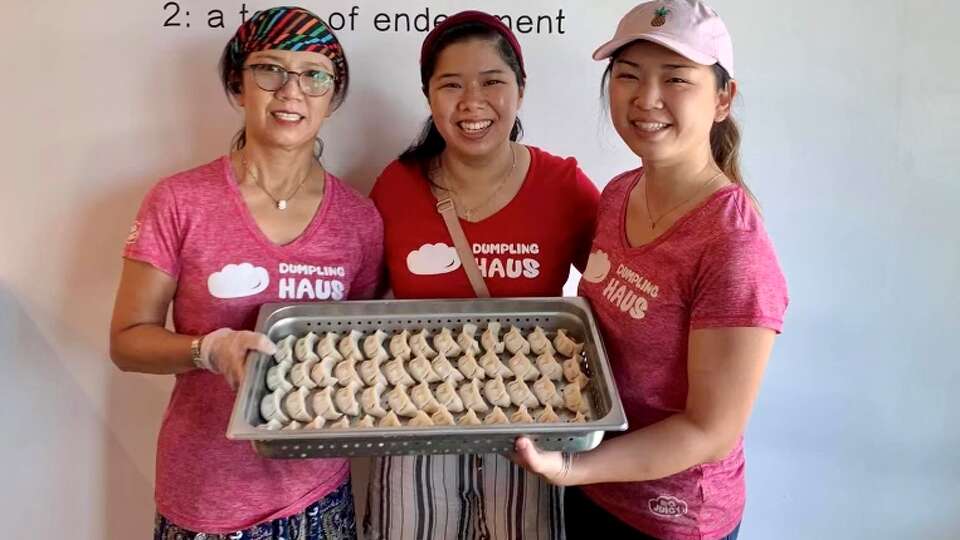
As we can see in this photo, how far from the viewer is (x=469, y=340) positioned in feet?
3.85

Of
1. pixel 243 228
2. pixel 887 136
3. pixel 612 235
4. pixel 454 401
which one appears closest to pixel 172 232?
pixel 243 228

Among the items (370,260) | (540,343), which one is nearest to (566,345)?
(540,343)

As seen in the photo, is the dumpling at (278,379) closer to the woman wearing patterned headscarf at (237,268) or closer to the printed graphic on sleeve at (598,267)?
the woman wearing patterned headscarf at (237,268)

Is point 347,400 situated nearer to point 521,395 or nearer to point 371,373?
point 371,373

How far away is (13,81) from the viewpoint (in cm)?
135

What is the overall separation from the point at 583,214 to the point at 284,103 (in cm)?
54

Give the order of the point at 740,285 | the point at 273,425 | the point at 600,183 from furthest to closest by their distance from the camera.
→ the point at 600,183
the point at 273,425
the point at 740,285

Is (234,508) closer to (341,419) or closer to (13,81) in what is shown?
(341,419)

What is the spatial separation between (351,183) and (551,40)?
1.59 feet

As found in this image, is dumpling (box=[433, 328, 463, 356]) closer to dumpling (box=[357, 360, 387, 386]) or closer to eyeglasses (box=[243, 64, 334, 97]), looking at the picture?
dumpling (box=[357, 360, 387, 386])

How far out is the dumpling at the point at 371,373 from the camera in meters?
1.10

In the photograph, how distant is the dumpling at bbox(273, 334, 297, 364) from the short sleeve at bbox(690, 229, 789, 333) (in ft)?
2.00

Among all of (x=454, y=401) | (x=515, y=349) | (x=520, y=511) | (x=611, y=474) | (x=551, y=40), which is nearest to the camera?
(x=611, y=474)

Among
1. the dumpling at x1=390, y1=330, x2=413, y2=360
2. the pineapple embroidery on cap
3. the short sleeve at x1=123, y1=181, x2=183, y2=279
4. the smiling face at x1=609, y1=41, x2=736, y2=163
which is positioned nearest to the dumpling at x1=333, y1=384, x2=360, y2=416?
the dumpling at x1=390, y1=330, x2=413, y2=360
